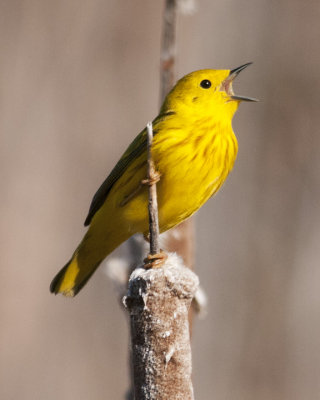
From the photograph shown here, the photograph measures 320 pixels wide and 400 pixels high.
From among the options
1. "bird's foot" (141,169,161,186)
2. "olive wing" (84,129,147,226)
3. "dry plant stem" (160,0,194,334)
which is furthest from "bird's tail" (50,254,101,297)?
"bird's foot" (141,169,161,186)

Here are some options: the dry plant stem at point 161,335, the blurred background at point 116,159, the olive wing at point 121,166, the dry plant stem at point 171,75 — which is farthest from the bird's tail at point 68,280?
the dry plant stem at point 161,335

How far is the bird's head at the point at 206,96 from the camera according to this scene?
3176 millimetres

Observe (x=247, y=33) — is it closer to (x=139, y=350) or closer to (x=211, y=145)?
(x=211, y=145)

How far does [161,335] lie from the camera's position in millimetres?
2000

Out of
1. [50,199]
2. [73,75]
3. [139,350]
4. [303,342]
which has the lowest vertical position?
[303,342]

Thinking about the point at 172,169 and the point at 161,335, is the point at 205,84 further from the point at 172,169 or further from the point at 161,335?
the point at 161,335

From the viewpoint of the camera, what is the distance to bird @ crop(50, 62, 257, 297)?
298 cm

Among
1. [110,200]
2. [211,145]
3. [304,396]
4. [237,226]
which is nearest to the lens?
[211,145]

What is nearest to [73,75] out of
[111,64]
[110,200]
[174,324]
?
[111,64]

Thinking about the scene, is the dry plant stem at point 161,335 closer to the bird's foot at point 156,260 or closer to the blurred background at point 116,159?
the bird's foot at point 156,260

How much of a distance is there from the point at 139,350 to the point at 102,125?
8.88 ft

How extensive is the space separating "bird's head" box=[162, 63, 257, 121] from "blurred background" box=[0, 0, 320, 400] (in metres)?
0.94

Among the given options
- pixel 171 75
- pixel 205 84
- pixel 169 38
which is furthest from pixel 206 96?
pixel 169 38

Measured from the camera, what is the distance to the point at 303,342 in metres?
4.27
